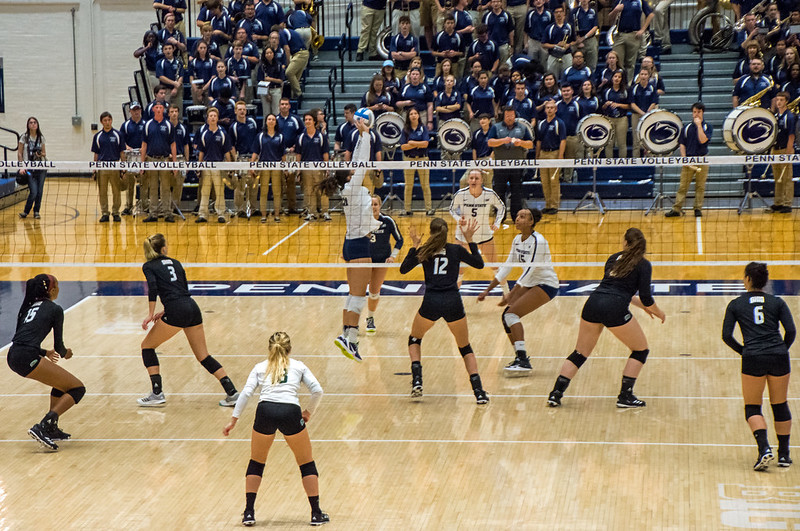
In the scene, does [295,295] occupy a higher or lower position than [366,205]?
lower

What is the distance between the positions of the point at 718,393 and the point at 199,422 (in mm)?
5571

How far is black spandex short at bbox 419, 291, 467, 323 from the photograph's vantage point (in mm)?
10914

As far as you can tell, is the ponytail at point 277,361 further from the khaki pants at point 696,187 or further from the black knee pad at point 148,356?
the khaki pants at point 696,187

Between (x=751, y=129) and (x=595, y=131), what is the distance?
2.97m

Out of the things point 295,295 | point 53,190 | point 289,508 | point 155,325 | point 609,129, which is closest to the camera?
point 289,508

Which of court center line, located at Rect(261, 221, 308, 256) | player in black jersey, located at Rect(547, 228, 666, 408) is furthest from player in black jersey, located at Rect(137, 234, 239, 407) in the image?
court center line, located at Rect(261, 221, 308, 256)

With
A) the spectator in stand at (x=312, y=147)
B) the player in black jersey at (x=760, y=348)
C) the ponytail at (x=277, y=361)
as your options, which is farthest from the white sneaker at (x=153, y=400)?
the spectator in stand at (x=312, y=147)

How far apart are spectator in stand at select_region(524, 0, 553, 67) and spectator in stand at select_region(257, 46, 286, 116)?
5699 mm

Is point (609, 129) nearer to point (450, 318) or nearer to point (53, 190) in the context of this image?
point (450, 318)

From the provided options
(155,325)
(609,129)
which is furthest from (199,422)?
(609,129)

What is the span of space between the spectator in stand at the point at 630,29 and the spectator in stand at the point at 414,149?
5.03 m

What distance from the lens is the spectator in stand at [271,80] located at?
24438 mm

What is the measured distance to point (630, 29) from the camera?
24219mm

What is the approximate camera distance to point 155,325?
11.2 metres
